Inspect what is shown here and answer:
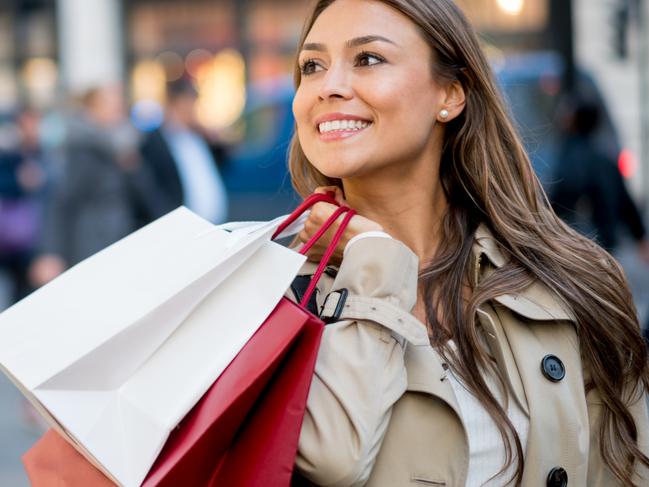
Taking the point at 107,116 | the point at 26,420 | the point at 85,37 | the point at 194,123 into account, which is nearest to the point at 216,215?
the point at 194,123

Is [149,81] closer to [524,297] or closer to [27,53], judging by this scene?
[27,53]

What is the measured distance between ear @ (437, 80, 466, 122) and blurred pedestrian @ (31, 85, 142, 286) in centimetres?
477

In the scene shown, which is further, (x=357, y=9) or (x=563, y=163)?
(x=563, y=163)

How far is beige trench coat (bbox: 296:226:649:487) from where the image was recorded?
223cm

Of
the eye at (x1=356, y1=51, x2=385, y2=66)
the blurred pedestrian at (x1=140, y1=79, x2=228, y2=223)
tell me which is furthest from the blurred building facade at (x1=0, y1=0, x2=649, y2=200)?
the eye at (x1=356, y1=51, x2=385, y2=66)

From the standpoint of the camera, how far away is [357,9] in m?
2.62

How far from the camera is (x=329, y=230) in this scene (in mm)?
2568

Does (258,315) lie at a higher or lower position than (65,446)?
higher

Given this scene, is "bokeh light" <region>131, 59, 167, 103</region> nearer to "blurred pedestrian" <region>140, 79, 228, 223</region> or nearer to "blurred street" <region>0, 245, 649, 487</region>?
"blurred pedestrian" <region>140, 79, 228, 223</region>

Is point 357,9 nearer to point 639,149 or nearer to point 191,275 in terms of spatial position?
point 191,275

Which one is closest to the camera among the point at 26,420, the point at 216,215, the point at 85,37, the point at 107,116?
the point at 26,420

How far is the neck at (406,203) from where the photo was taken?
9.05 ft

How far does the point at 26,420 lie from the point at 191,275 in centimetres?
564

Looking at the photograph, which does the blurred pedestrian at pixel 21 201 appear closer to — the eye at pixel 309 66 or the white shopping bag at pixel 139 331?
the eye at pixel 309 66
